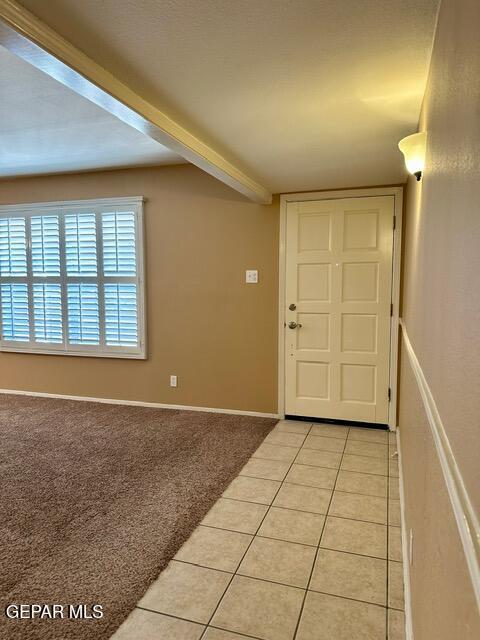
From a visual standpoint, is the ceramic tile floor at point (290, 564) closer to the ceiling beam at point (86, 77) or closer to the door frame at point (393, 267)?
the door frame at point (393, 267)

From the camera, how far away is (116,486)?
282cm

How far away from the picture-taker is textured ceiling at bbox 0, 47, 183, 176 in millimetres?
2439

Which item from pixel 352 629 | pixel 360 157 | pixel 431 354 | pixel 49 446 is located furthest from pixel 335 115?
pixel 49 446

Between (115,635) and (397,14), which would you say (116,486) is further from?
(397,14)

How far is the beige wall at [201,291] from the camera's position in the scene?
4.16 metres

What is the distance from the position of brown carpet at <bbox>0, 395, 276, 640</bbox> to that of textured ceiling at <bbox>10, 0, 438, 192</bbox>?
2215 mm

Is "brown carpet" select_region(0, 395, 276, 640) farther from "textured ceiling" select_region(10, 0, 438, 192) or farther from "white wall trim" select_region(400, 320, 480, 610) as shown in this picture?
"textured ceiling" select_region(10, 0, 438, 192)

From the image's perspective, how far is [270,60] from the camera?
1.74 metres

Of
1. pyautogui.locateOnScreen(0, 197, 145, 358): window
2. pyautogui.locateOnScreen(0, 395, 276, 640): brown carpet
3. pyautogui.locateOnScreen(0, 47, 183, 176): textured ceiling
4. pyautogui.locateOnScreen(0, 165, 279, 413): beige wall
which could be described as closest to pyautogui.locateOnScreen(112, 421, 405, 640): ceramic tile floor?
pyautogui.locateOnScreen(0, 395, 276, 640): brown carpet

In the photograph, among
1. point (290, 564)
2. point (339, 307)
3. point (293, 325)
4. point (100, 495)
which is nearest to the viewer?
point (290, 564)

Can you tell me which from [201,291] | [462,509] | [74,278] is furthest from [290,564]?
[74,278]

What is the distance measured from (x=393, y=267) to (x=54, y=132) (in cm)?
294

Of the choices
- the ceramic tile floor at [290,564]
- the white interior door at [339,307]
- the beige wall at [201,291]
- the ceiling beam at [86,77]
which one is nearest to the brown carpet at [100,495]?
the ceramic tile floor at [290,564]

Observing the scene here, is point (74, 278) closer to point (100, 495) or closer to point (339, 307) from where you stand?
point (100, 495)
